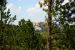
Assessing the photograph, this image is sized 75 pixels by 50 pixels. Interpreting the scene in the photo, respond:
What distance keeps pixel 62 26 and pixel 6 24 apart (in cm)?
1695

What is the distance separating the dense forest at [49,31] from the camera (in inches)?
1243

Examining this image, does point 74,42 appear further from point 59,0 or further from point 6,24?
point 6,24

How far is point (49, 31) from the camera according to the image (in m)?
31.2

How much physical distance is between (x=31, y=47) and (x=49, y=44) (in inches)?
1131

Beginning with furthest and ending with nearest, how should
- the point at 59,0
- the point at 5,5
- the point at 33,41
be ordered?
the point at 33,41 → the point at 5,5 → the point at 59,0

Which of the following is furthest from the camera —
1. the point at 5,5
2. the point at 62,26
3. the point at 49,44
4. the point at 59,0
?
the point at 5,5

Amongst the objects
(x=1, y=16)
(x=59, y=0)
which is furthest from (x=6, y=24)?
→ (x=59, y=0)

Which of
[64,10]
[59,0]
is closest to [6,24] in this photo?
[64,10]

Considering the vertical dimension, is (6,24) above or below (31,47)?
above

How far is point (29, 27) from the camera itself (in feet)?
195

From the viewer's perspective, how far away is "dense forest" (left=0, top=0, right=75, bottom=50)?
3158cm

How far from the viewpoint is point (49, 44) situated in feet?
102

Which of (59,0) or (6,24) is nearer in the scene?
(59,0)

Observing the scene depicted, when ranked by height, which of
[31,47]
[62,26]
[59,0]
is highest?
[59,0]
